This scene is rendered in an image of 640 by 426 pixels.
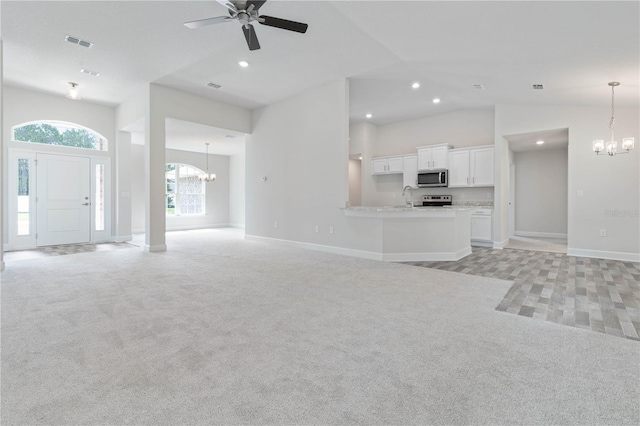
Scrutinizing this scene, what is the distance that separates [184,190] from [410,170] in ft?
25.2

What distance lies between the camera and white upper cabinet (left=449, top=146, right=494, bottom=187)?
7168 millimetres

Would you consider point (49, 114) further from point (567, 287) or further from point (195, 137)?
point (567, 287)

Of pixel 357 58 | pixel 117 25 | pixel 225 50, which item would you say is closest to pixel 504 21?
pixel 357 58

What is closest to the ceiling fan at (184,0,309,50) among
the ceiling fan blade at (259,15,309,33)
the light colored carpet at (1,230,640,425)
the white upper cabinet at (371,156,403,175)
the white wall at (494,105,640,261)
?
the ceiling fan blade at (259,15,309,33)

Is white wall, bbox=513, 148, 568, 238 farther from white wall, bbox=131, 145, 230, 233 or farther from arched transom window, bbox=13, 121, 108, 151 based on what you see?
arched transom window, bbox=13, 121, 108, 151

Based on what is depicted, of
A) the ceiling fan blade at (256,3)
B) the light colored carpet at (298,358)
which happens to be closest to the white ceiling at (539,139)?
the light colored carpet at (298,358)

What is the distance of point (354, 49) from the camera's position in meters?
4.68

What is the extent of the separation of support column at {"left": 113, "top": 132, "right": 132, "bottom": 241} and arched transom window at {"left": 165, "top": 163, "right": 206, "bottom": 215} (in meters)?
2.95

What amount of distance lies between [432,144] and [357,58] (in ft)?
13.3

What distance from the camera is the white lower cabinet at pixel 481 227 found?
715cm

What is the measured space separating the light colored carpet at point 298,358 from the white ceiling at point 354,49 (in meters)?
2.94

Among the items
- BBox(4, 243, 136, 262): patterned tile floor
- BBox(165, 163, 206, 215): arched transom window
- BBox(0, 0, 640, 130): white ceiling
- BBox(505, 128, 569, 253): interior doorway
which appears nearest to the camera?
BBox(0, 0, 640, 130): white ceiling

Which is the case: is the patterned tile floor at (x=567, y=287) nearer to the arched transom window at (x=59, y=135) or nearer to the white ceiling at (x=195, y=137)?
the white ceiling at (x=195, y=137)

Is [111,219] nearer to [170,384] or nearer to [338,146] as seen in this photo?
[338,146]
